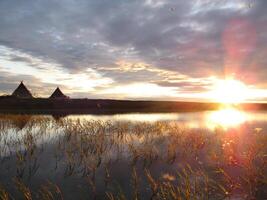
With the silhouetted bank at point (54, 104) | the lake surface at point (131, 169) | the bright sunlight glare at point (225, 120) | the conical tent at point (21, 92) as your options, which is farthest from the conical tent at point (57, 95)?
the lake surface at point (131, 169)

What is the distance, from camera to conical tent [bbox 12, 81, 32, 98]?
62.7m

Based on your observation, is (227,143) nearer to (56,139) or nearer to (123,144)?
(123,144)

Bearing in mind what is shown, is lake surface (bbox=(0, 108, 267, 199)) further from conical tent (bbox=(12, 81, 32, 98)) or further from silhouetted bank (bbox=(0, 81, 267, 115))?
conical tent (bbox=(12, 81, 32, 98))

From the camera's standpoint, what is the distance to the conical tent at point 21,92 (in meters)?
62.7

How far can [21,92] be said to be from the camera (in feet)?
207

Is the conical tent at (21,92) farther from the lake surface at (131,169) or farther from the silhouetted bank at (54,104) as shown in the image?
the lake surface at (131,169)

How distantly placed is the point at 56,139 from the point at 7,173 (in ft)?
23.8

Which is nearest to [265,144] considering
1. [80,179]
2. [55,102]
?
[80,179]

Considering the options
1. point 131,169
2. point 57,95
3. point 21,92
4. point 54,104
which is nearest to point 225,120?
point 131,169

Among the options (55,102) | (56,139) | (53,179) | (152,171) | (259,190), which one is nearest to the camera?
(259,190)

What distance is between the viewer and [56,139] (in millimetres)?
18109

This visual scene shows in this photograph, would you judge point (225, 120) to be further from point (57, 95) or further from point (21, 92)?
point (21, 92)

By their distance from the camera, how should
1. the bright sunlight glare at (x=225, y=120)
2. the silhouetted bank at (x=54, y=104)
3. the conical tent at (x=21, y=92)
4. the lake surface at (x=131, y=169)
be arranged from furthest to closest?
the conical tent at (x=21, y=92) → the silhouetted bank at (x=54, y=104) → the bright sunlight glare at (x=225, y=120) → the lake surface at (x=131, y=169)

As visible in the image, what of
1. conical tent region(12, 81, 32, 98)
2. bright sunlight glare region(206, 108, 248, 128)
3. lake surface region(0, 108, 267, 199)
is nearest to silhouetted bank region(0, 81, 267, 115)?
conical tent region(12, 81, 32, 98)
